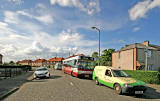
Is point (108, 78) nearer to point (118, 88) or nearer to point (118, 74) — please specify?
point (118, 74)

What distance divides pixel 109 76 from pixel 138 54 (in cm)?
2333

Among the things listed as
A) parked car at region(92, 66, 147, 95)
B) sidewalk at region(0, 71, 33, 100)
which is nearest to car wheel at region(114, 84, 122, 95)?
parked car at region(92, 66, 147, 95)

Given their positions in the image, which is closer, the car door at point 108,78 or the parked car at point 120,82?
the parked car at point 120,82

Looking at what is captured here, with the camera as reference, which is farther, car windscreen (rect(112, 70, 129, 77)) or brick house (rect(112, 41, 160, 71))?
brick house (rect(112, 41, 160, 71))

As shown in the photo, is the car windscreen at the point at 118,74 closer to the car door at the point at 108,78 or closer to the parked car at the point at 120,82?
the parked car at the point at 120,82

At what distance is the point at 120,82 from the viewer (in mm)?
8297

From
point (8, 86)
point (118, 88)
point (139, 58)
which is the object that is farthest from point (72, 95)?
point (139, 58)

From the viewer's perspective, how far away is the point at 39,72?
17.3 meters

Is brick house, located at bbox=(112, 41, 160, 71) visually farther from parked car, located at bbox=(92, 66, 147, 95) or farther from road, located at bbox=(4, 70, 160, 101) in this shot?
road, located at bbox=(4, 70, 160, 101)

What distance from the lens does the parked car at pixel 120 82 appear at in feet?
25.7

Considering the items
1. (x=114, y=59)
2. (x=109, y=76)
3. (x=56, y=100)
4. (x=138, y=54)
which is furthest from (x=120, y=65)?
(x=56, y=100)

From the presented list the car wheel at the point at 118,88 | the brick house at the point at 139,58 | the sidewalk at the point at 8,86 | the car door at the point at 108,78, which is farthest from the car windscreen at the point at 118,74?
the brick house at the point at 139,58

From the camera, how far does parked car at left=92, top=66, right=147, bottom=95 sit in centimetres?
784

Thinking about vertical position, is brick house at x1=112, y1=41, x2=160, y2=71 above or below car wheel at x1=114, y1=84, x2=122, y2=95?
above
